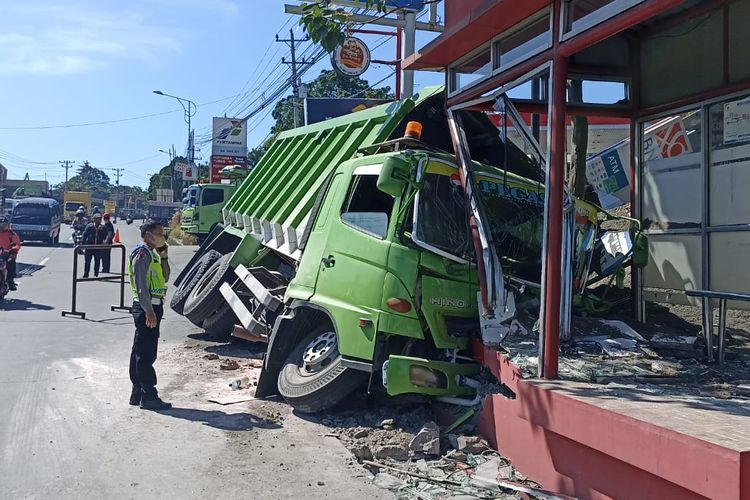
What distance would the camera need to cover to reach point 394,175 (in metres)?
6.05

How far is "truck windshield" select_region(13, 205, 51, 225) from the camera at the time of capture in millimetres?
32469

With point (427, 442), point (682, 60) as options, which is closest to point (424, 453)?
point (427, 442)

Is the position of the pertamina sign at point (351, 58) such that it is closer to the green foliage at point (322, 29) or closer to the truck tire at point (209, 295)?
the truck tire at point (209, 295)

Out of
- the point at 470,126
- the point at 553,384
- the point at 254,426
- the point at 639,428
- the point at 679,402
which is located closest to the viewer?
the point at 639,428

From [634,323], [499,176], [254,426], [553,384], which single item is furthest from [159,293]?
[634,323]

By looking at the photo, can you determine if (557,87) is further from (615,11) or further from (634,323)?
(634,323)

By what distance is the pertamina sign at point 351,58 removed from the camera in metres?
21.2

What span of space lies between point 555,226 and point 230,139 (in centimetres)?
4892

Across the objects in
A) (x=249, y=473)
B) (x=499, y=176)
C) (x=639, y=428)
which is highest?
(x=499, y=176)

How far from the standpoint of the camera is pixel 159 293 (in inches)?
290

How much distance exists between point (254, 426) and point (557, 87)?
3.90 metres

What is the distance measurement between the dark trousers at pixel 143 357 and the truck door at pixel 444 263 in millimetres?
2944

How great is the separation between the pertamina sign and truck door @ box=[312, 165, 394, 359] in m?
14.7

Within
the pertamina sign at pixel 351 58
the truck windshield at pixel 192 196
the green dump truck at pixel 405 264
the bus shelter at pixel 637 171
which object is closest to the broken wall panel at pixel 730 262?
the bus shelter at pixel 637 171
